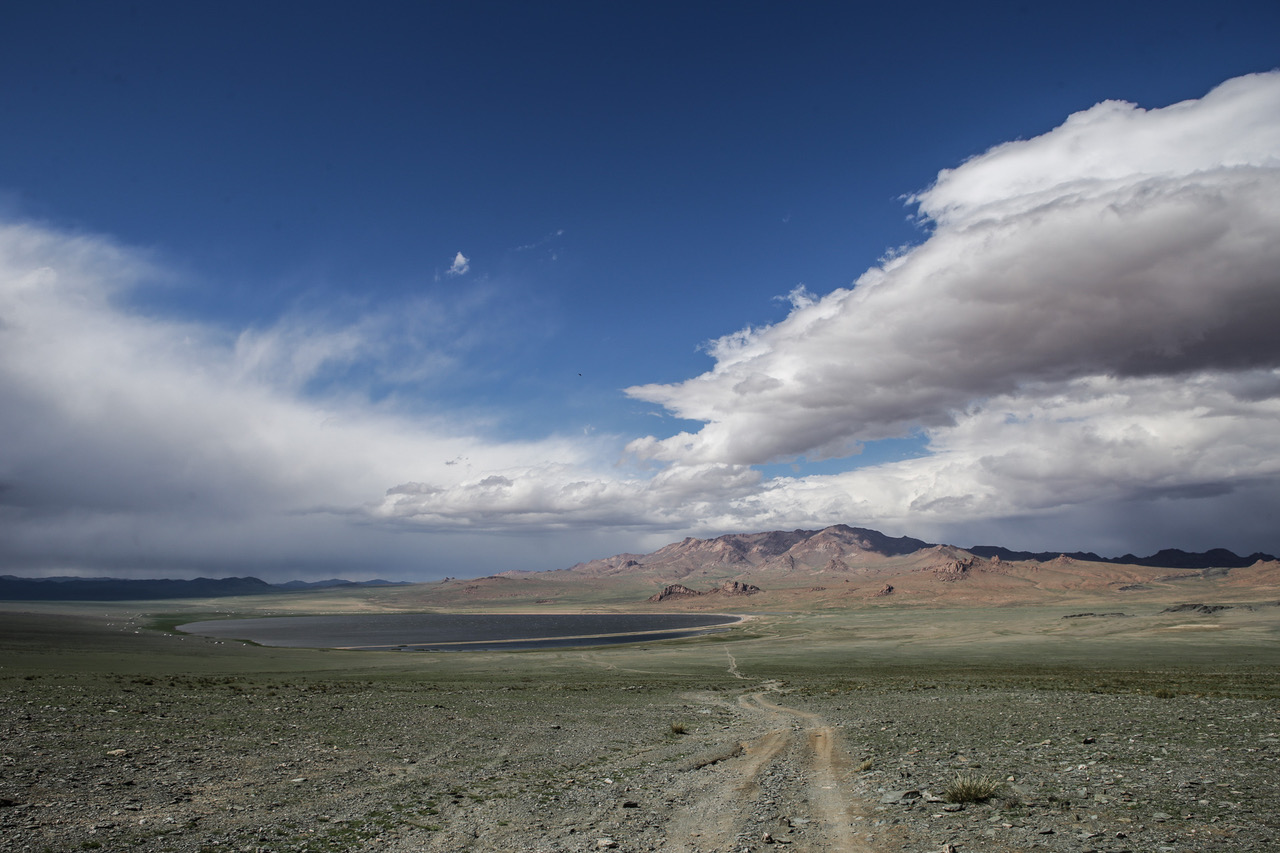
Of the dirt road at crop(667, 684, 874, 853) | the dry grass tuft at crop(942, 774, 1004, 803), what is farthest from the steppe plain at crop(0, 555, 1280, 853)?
the dry grass tuft at crop(942, 774, 1004, 803)

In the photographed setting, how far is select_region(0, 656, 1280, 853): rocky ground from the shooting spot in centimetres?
1167

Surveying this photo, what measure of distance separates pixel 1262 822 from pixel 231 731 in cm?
2767

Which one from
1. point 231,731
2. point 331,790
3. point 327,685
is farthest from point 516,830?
point 327,685

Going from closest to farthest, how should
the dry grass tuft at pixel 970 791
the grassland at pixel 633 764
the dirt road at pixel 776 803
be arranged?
1. the dirt road at pixel 776 803
2. the grassland at pixel 633 764
3. the dry grass tuft at pixel 970 791

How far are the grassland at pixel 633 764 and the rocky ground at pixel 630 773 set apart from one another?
84mm

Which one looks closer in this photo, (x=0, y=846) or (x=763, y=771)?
(x=0, y=846)

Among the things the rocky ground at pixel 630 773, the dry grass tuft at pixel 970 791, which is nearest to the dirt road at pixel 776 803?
the rocky ground at pixel 630 773

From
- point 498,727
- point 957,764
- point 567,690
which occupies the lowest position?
point 567,690

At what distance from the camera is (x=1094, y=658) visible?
61000 millimetres

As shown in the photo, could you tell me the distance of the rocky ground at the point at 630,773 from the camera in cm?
1167

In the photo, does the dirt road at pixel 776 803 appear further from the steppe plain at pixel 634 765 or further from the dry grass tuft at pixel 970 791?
the dry grass tuft at pixel 970 791

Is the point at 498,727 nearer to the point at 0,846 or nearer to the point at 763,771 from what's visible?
the point at 763,771

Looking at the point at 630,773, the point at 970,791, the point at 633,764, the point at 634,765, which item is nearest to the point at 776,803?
the point at 970,791

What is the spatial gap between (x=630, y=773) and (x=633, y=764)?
1.23 metres
